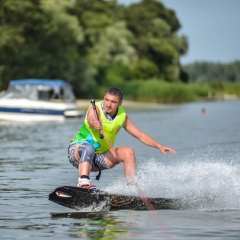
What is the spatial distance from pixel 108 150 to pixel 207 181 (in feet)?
6.72

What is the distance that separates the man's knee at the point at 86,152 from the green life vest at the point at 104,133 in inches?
4.8

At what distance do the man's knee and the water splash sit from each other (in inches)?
29.0

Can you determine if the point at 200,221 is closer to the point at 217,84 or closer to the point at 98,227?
the point at 98,227

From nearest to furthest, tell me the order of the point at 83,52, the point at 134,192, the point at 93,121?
the point at 93,121
the point at 134,192
the point at 83,52

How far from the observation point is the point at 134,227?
34.9 feet

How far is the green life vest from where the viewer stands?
11.8m

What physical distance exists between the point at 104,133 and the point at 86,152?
0.33 meters

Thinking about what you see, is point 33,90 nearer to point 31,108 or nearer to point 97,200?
point 31,108

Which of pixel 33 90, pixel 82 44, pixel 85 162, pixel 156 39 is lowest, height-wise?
pixel 33 90

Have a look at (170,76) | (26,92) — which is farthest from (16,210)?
(170,76)

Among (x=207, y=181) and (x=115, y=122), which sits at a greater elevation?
(x=115, y=122)

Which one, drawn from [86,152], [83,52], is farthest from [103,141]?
[83,52]

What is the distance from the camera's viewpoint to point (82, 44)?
270 ft

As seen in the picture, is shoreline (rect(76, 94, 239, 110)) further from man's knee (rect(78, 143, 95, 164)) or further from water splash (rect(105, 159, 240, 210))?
man's knee (rect(78, 143, 95, 164))
